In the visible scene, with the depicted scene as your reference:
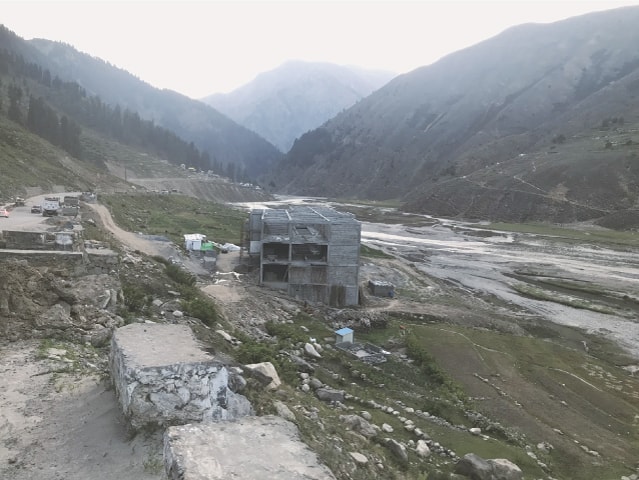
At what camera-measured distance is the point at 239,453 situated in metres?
6.61

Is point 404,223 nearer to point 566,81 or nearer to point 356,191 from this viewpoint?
point 356,191

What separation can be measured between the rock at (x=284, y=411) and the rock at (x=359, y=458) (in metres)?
1.39

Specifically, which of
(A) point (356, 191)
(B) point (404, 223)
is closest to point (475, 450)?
(B) point (404, 223)

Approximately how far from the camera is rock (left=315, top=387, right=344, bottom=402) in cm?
1510

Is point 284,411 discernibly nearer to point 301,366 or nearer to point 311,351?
point 301,366

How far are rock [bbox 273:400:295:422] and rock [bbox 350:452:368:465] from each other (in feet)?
4.56

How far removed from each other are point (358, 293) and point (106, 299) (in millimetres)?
25377

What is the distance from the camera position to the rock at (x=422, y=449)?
1311 centimetres

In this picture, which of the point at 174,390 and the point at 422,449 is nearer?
the point at 174,390

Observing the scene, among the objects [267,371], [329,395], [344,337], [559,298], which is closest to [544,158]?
[559,298]

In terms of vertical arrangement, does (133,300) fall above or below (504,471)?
above

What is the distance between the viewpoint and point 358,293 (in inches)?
1485

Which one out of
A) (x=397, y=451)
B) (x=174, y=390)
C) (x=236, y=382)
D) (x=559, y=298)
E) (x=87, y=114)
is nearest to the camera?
(x=174, y=390)

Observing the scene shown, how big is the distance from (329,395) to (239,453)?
9.02m
